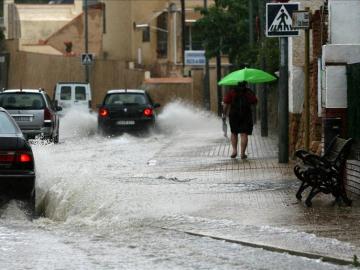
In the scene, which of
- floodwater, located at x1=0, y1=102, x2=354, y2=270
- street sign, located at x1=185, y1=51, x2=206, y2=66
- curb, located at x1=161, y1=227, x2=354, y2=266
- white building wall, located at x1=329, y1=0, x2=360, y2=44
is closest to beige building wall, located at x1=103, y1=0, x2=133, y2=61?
street sign, located at x1=185, y1=51, x2=206, y2=66

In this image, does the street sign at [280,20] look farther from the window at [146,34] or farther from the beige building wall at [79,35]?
the beige building wall at [79,35]

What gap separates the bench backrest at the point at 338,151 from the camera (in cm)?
1448

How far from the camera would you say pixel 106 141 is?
108 ft

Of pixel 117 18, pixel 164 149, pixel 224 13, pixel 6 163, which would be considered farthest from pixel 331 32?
pixel 117 18

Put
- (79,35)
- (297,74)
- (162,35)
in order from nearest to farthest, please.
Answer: (297,74)
(162,35)
(79,35)

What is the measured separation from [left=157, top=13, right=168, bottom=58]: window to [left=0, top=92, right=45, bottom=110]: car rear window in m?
36.4

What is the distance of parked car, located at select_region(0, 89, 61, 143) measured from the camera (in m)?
31.1

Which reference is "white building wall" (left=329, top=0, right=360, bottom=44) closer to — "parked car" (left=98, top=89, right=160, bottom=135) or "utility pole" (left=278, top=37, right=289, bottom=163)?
"utility pole" (left=278, top=37, right=289, bottom=163)

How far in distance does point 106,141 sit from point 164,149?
509 cm

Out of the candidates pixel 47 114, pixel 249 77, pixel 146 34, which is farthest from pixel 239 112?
pixel 146 34

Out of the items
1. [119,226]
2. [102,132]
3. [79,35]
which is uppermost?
[79,35]

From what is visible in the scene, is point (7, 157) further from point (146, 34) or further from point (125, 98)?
point (146, 34)

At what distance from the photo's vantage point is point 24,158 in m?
14.1

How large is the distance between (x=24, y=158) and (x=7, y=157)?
217mm
